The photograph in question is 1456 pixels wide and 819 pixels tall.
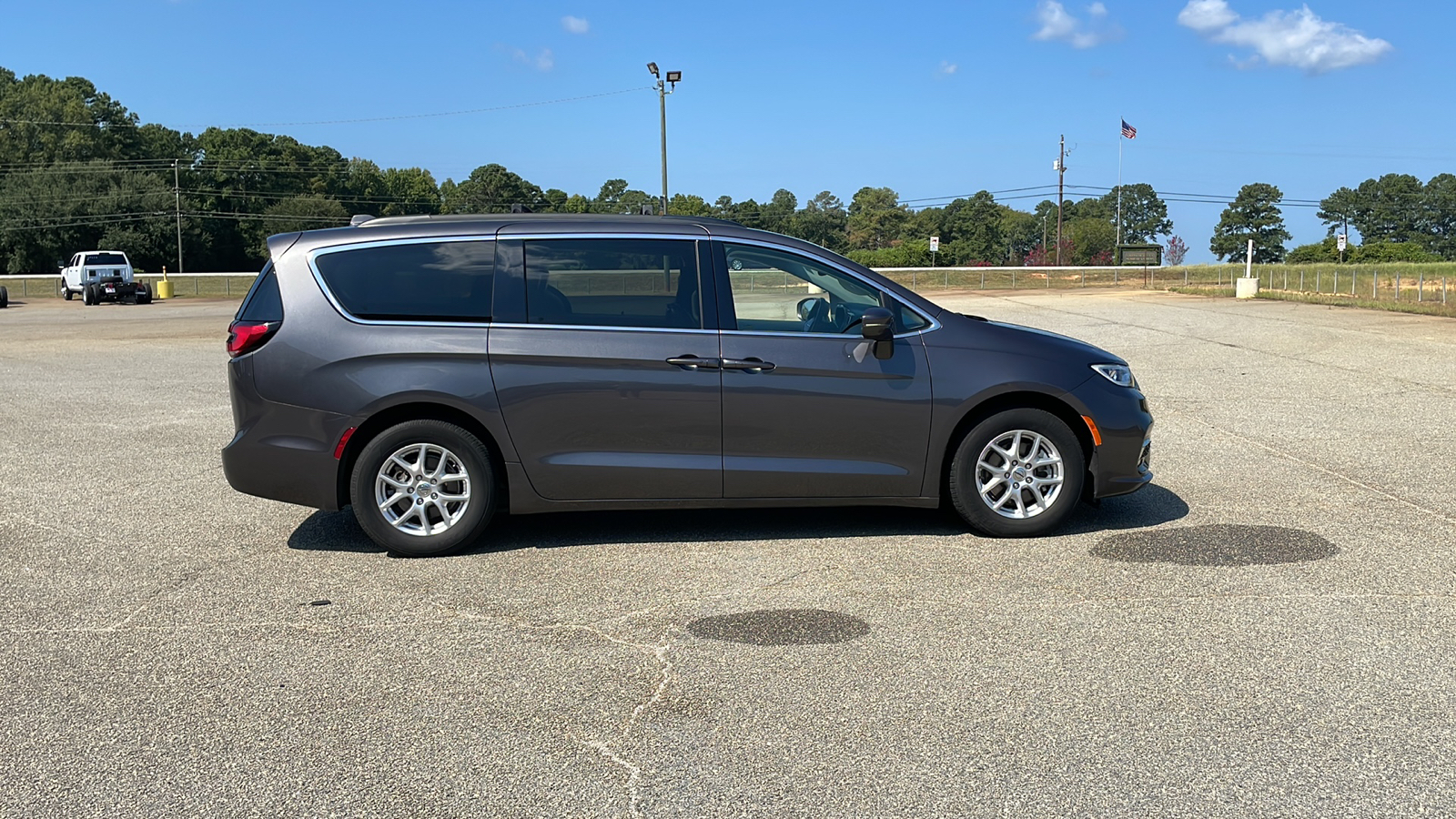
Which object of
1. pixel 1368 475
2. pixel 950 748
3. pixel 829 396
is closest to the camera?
→ pixel 950 748

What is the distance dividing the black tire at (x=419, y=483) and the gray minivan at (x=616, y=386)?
0.03ft

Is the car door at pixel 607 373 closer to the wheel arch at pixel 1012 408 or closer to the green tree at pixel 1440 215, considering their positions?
the wheel arch at pixel 1012 408

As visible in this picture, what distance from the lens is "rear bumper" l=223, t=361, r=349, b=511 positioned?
6246 mm

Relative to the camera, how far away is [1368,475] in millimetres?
8180

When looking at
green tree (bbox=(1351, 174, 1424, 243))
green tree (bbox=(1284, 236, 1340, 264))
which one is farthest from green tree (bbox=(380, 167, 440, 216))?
green tree (bbox=(1351, 174, 1424, 243))

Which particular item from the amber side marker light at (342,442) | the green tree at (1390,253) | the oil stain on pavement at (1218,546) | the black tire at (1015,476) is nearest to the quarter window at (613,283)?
the amber side marker light at (342,442)

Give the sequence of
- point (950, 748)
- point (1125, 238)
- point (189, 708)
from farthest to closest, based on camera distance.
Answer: point (1125, 238) → point (189, 708) → point (950, 748)

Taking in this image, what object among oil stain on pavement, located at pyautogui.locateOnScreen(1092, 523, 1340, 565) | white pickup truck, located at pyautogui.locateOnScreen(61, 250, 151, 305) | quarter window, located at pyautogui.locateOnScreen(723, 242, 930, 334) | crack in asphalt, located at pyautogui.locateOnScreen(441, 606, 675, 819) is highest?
white pickup truck, located at pyautogui.locateOnScreen(61, 250, 151, 305)

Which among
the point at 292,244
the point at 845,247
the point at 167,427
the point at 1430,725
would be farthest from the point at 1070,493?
the point at 845,247

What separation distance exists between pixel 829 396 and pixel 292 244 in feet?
9.75

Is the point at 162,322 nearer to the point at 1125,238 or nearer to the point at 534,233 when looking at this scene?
the point at 534,233

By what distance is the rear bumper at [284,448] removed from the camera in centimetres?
625

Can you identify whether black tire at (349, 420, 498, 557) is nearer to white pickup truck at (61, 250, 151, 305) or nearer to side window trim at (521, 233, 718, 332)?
side window trim at (521, 233, 718, 332)

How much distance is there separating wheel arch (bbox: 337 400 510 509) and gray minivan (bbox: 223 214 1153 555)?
0.04 feet
